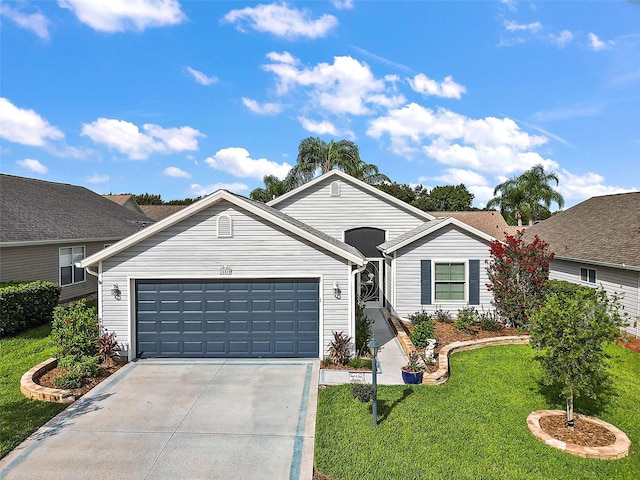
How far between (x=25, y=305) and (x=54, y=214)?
802 centimetres

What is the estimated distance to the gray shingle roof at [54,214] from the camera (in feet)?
51.1

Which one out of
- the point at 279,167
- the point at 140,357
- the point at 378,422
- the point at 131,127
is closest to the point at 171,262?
the point at 140,357

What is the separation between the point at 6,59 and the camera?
436 inches

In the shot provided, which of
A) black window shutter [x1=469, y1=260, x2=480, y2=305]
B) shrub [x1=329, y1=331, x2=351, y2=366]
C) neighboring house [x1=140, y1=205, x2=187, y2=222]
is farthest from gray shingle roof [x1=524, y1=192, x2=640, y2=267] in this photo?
neighboring house [x1=140, y1=205, x2=187, y2=222]

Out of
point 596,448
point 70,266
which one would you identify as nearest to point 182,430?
point 596,448

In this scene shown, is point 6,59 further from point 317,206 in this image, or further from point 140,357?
point 317,206

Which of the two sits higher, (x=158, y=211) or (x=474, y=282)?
(x=158, y=211)

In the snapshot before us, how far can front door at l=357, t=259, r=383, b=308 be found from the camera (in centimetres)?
1686

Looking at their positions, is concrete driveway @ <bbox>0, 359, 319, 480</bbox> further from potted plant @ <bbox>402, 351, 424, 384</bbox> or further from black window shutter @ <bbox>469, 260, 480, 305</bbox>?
black window shutter @ <bbox>469, 260, 480, 305</bbox>

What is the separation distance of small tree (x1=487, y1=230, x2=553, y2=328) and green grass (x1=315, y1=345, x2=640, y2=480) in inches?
145

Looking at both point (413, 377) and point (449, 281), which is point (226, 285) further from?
point (449, 281)

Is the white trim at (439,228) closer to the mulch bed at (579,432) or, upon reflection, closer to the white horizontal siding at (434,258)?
the white horizontal siding at (434,258)

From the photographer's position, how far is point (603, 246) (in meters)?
14.5

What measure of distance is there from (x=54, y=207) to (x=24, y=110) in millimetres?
5302
